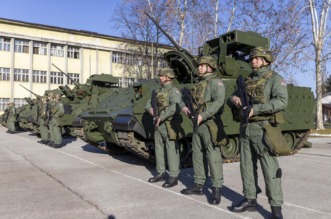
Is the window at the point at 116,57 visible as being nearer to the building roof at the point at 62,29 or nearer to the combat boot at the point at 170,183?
the building roof at the point at 62,29

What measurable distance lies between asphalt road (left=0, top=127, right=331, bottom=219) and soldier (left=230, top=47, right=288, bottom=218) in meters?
0.37

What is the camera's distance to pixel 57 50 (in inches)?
1459

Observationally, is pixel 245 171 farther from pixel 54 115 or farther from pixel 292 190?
pixel 54 115

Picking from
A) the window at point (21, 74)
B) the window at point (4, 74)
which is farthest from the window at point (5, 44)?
the window at point (21, 74)

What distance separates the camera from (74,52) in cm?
3819

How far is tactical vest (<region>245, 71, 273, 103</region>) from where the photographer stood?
164 inches

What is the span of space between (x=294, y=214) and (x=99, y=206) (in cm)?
247

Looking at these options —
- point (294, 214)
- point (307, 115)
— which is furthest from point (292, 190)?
point (307, 115)

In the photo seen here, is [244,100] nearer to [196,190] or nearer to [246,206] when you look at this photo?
[246,206]

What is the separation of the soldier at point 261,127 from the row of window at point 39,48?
112 feet

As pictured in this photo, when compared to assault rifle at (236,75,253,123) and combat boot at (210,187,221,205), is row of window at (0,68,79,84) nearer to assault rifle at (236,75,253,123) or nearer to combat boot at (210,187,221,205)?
combat boot at (210,187,221,205)

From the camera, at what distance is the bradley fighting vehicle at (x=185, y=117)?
7602 millimetres

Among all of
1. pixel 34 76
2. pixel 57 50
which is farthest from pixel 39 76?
pixel 57 50

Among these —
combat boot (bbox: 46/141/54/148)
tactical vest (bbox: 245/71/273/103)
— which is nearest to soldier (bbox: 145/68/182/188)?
tactical vest (bbox: 245/71/273/103)
